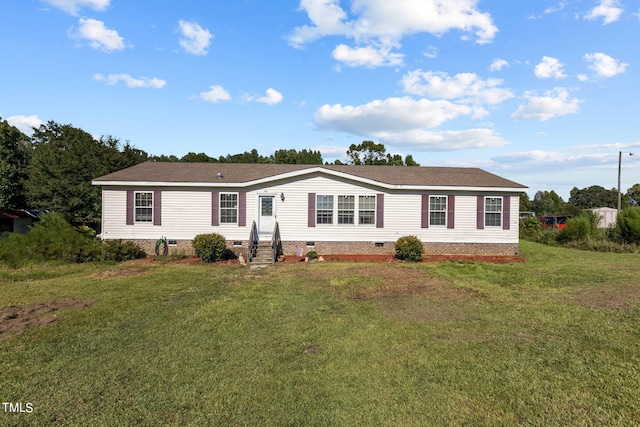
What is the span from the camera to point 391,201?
1648cm

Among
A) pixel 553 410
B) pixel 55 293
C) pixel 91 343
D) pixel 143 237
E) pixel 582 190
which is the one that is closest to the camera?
pixel 553 410

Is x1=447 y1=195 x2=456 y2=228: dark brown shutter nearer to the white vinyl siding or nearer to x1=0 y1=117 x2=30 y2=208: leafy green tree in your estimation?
the white vinyl siding

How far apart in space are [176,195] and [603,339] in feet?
50.6

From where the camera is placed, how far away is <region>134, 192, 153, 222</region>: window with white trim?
Result: 16.0m

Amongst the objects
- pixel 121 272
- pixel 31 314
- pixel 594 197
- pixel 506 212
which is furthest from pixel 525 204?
pixel 31 314

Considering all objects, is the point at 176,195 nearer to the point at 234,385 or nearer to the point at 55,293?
the point at 55,293

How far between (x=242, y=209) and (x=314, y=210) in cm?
330

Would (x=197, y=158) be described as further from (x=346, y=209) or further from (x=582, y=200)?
(x=582, y=200)

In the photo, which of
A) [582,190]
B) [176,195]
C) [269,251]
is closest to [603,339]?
[269,251]

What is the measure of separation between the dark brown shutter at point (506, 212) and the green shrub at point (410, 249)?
182 inches

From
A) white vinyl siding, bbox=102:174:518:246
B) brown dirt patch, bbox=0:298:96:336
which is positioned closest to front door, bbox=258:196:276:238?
white vinyl siding, bbox=102:174:518:246

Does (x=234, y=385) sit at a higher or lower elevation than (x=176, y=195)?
lower

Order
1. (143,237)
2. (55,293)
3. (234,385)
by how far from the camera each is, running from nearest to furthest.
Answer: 1. (234,385)
2. (55,293)
3. (143,237)

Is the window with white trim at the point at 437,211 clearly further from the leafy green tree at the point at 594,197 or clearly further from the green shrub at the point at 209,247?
the leafy green tree at the point at 594,197
